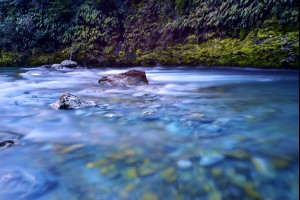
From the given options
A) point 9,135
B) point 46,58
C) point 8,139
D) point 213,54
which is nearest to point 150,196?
point 8,139

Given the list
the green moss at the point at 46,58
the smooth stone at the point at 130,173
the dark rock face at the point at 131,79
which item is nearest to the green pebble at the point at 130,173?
the smooth stone at the point at 130,173

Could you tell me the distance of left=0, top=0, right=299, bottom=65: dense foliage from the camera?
10.0 m

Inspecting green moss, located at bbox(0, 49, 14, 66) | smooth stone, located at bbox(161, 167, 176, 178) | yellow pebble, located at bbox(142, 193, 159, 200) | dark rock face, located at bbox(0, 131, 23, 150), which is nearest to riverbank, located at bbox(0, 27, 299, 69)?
green moss, located at bbox(0, 49, 14, 66)

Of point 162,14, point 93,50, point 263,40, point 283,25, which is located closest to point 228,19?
point 263,40

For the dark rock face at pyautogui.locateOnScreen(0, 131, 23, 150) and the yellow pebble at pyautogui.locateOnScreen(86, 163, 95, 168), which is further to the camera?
the dark rock face at pyautogui.locateOnScreen(0, 131, 23, 150)

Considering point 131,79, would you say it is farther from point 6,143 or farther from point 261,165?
point 261,165

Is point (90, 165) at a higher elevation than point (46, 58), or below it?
below

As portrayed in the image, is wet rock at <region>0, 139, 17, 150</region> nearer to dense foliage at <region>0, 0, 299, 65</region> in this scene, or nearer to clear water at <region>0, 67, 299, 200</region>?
clear water at <region>0, 67, 299, 200</region>

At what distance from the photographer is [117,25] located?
15.4 metres

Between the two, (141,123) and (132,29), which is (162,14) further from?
(141,123)

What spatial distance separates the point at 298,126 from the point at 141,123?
7.97 ft

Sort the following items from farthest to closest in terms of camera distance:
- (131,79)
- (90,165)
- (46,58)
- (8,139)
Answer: (46,58) < (131,79) < (8,139) < (90,165)

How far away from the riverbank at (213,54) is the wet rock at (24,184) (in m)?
4.72

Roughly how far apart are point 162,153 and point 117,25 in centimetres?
1381
